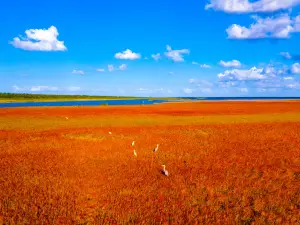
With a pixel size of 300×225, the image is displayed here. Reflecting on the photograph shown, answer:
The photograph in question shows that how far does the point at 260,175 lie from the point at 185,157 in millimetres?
4943

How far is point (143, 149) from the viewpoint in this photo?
19344 millimetres

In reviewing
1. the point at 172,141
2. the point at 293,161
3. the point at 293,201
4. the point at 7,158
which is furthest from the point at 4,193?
the point at 293,161

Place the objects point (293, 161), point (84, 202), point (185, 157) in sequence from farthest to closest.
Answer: point (185, 157) < point (293, 161) < point (84, 202)

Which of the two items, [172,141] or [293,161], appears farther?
[172,141]

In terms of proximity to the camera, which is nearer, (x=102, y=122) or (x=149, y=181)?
→ (x=149, y=181)

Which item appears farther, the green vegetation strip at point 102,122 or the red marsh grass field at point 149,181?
the green vegetation strip at point 102,122

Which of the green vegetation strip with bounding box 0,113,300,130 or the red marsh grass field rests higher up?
the green vegetation strip with bounding box 0,113,300,130

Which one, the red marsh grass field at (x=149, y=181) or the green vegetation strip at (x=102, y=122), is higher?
the green vegetation strip at (x=102, y=122)

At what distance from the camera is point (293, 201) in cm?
1040

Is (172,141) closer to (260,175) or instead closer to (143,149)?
(143,149)

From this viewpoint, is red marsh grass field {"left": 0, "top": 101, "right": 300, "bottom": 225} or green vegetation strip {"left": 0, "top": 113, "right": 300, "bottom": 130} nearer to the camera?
red marsh grass field {"left": 0, "top": 101, "right": 300, "bottom": 225}

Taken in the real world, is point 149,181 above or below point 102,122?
below

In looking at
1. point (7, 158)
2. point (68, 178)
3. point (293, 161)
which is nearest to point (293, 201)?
point (293, 161)


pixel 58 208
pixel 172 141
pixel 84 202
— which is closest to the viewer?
pixel 58 208
